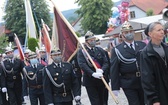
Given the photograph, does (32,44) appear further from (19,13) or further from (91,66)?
(19,13)

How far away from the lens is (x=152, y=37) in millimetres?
5164

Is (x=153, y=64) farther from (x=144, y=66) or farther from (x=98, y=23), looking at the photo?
(x=98, y=23)

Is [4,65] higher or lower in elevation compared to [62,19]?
lower

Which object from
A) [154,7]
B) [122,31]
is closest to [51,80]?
[122,31]

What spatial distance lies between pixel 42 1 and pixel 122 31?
55986 mm

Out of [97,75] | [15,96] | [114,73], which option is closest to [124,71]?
[114,73]

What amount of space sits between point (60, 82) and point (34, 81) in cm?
274

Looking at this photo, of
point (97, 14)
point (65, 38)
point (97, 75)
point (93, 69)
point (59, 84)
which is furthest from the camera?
point (97, 14)

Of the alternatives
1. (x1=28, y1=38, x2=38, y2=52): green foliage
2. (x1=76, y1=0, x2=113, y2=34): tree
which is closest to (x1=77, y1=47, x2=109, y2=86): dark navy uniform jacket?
(x1=28, y1=38, x2=38, y2=52): green foliage

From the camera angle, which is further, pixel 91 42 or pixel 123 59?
pixel 91 42

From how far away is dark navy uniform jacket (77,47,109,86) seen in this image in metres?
8.69

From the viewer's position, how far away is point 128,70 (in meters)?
7.21

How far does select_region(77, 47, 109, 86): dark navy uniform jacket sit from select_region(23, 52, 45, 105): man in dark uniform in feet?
5.76

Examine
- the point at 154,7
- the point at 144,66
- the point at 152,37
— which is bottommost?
the point at 154,7
